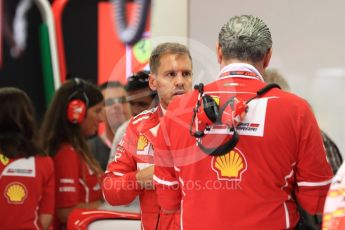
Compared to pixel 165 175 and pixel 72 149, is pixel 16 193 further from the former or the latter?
pixel 165 175

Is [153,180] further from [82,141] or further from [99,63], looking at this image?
[99,63]

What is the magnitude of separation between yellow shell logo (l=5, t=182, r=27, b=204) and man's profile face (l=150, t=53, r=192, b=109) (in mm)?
1074

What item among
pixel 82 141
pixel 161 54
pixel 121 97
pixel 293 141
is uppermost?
pixel 161 54

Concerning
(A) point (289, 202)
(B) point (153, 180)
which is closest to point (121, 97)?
(B) point (153, 180)

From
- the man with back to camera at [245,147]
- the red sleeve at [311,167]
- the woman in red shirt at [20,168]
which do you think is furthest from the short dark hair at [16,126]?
the red sleeve at [311,167]

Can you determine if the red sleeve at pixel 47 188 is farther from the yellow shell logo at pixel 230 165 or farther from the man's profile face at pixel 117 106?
the yellow shell logo at pixel 230 165

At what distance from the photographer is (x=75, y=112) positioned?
3154mm

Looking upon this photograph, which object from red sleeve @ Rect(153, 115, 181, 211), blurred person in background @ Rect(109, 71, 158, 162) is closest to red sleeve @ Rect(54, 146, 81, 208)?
blurred person in background @ Rect(109, 71, 158, 162)

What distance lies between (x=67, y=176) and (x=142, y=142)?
113 cm

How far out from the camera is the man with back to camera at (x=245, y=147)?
1.60m

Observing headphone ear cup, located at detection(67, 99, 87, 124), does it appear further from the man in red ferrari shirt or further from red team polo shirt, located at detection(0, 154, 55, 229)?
the man in red ferrari shirt

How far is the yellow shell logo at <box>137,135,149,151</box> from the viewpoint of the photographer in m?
2.04

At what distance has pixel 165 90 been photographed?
2.04 meters

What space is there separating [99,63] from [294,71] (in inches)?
78.5
